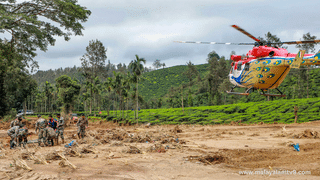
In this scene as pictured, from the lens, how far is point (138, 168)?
743 cm

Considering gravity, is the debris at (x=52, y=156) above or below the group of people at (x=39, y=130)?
below

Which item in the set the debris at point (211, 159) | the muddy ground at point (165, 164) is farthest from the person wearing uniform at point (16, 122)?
the debris at point (211, 159)

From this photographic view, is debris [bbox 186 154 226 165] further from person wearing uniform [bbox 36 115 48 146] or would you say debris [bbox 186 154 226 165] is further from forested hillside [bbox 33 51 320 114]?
person wearing uniform [bbox 36 115 48 146]

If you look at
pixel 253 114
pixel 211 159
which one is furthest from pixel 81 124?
pixel 253 114

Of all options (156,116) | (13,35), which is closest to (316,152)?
(13,35)

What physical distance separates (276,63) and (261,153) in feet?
19.2

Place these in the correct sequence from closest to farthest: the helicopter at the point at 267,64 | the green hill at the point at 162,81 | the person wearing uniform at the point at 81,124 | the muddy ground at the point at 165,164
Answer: the muddy ground at the point at 165,164
the helicopter at the point at 267,64
the person wearing uniform at the point at 81,124
the green hill at the point at 162,81

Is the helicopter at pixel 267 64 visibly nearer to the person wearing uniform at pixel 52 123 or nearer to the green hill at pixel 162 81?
the person wearing uniform at pixel 52 123

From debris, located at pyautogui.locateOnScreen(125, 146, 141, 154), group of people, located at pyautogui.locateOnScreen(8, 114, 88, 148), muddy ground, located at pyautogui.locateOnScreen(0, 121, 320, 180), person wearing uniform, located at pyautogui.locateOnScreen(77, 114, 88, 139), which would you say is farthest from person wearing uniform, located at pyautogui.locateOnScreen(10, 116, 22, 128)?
debris, located at pyautogui.locateOnScreen(125, 146, 141, 154)

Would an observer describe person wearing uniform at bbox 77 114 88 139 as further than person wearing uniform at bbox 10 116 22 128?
Yes

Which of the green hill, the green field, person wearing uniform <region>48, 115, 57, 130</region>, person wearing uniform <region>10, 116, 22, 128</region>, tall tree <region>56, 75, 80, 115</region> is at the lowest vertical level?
the green field

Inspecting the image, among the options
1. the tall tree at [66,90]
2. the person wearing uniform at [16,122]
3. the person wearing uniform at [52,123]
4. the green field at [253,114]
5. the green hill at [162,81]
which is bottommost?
the green field at [253,114]

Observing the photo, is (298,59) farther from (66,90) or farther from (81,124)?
(66,90)

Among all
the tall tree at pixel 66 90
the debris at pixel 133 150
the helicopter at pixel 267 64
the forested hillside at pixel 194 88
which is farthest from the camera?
the forested hillside at pixel 194 88
